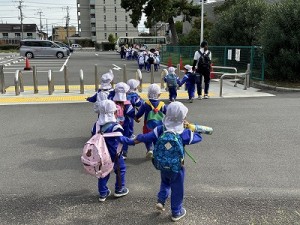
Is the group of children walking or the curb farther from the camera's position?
the curb

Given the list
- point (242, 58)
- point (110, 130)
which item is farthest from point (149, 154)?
point (242, 58)

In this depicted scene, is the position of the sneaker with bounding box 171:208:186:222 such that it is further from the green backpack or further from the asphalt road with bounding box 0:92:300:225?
the green backpack

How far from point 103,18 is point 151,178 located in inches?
4013

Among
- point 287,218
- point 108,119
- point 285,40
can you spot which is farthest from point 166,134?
point 285,40

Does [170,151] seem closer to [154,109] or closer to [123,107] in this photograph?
[154,109]

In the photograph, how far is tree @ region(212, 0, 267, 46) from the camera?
698 inches

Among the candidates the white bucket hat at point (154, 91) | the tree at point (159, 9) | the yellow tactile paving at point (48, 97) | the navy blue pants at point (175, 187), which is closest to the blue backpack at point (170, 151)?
the navy blue pants at point (175, 187)

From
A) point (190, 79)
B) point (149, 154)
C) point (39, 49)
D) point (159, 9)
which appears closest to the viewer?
point (149, 154)

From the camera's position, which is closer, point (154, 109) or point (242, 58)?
point (154, 109)

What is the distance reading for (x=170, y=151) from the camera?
126 inches

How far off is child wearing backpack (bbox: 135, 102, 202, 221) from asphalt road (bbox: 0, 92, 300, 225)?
0.29m

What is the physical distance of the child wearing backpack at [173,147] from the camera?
3.19 m

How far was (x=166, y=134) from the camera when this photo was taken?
3.21 meters

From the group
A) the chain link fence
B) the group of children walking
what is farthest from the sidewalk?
the group of children walking
